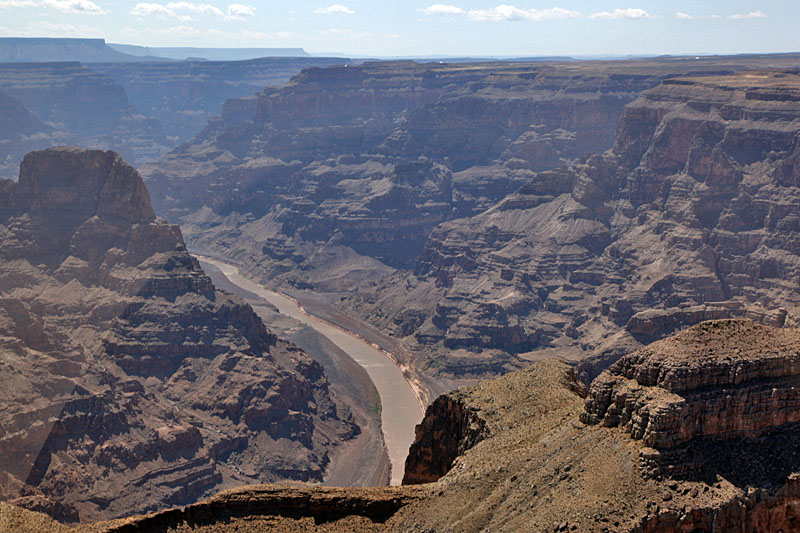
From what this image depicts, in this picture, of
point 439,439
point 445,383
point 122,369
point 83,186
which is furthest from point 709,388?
point 83,186

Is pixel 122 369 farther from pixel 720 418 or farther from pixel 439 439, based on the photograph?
pixel 720 418

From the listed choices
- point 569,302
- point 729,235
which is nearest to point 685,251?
point 729,235

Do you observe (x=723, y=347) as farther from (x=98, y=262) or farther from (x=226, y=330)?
(x=98, y=262)

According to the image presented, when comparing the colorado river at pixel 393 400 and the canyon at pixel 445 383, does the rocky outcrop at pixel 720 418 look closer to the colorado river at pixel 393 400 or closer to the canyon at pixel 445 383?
the canyon at pixel 445 383

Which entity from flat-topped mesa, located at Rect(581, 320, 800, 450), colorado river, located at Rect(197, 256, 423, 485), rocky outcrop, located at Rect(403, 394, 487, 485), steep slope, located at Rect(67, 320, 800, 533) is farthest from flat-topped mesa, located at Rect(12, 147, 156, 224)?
flat-topped mesa, located at Rect(581, 320, 800, 450)

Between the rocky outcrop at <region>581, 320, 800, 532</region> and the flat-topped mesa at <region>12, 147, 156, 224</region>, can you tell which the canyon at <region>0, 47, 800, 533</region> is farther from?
the flat-topped mesa at <region>12, 147, 156, 224</region>

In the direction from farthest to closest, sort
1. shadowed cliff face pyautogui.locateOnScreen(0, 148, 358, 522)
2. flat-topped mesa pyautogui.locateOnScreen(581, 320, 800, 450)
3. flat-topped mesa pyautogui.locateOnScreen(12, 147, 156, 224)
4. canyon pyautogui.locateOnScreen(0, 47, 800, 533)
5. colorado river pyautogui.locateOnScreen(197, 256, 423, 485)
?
flat-topped mesa pyautogui.locateOnScreen(12, 147, 156, 224), colorado river pyautogui.locateOnScreen(197, 256, 423, 485), shadowed cliff face pyautogui.locateOnScreen(0, 148, 358, 522), canyon pyautogui.locateOnScreen(0, 47, 800, 533), flat-topped mesa pyautogui.locateOnScreen(581, 320, 800, 450)
